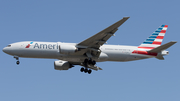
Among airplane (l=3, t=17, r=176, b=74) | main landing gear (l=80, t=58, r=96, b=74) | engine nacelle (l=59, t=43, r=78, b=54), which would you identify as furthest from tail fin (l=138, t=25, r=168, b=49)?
engine nacelle (l=59, t=43, r=78, b=54)

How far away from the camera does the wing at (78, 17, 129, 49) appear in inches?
1332

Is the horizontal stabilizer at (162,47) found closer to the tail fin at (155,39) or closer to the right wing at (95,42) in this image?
the tail fin at (155,39)

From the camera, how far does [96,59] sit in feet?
134

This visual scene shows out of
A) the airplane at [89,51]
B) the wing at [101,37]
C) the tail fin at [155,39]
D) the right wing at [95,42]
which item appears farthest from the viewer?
the tail fin at [155,39]

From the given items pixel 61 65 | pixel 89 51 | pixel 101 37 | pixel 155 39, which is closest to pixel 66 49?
pixel 89 51

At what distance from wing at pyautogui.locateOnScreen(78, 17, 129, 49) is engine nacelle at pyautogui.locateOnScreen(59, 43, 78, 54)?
1130 mm

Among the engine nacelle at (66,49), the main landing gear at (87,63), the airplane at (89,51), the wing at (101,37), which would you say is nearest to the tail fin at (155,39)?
the airplane at (89,51)

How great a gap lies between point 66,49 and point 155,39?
49.5 feet

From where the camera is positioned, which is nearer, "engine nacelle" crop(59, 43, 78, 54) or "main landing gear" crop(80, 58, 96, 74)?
"engine nacelle" crop(59, 43, 78, 54)

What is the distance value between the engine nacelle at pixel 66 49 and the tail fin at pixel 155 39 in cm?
1102

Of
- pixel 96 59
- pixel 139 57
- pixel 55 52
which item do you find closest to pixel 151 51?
pixel 139 57

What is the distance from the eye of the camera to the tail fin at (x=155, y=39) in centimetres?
4402

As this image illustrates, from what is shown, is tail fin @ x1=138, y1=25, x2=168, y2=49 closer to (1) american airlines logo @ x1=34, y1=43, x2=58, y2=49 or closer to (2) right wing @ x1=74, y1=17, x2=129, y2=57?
(2) right wing @ x1=74, y1=17, x2=129, y2=57

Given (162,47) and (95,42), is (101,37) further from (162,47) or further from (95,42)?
(162,47)
